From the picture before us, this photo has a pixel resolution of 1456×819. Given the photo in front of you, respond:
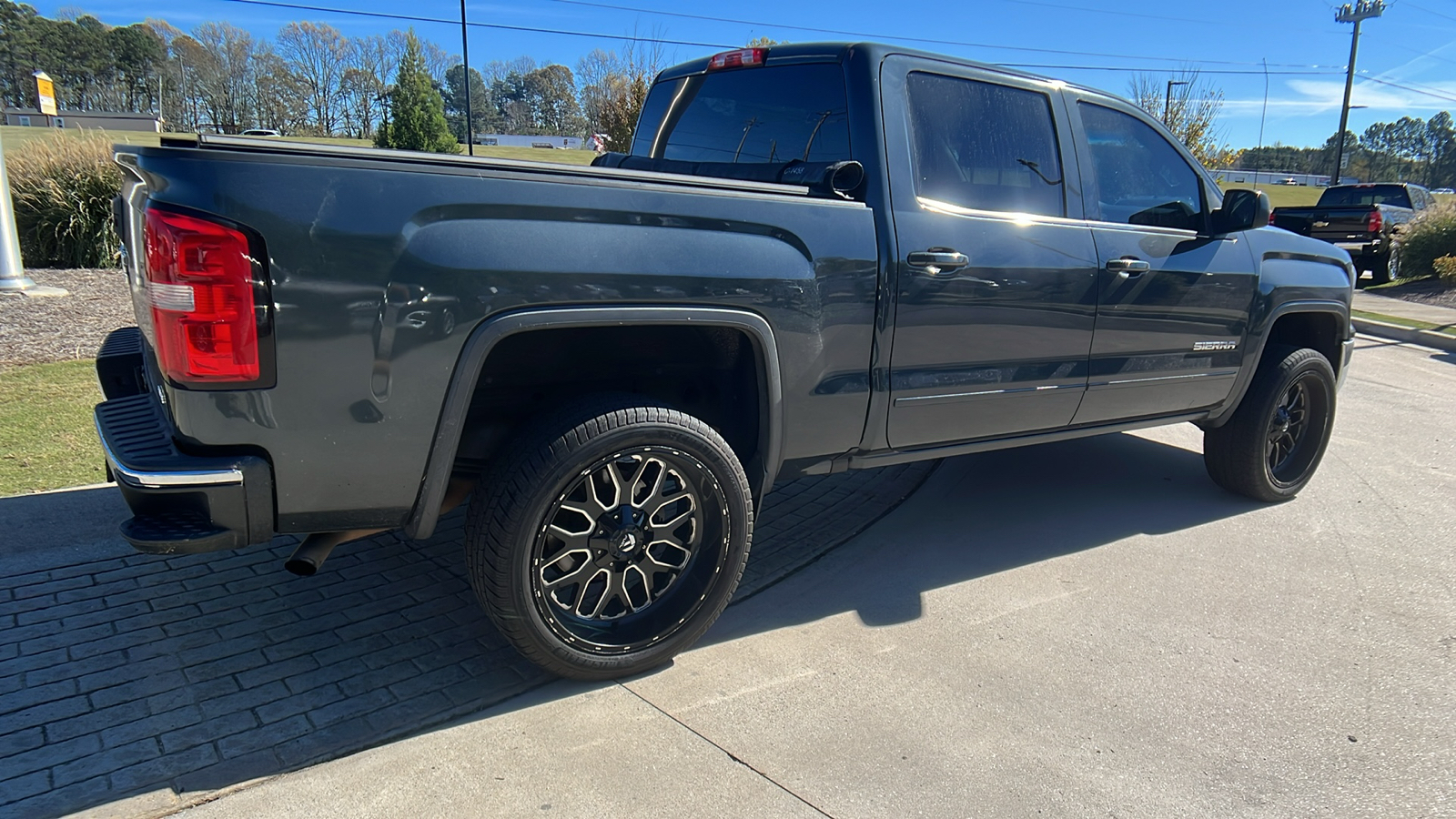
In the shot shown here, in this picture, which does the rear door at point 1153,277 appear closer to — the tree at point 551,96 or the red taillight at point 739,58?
the red taillight at point 739,58

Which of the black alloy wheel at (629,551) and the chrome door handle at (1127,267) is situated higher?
the chrome door handle at (1127,267)

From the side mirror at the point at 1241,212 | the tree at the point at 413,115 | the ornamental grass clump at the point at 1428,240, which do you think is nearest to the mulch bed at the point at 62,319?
the side mirror at the point at 1241,212

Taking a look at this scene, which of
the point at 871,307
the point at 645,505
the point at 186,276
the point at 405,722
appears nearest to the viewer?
the point at 186,276

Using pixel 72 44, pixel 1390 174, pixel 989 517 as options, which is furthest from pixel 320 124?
pixel 1390 174

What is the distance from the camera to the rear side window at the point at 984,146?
365 cm

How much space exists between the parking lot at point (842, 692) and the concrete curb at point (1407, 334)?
8.62 metres

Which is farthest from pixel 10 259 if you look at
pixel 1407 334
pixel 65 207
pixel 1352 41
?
pixel 1352 41

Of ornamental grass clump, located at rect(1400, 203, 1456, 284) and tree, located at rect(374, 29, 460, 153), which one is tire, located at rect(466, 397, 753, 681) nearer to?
ornamental grass clump, located at rect(1400, 203, 1456, 284)

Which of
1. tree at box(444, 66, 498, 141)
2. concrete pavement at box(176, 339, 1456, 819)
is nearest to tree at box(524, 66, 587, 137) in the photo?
tree at box(444, 66, 498, 141)

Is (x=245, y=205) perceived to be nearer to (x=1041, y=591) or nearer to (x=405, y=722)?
(x=405, y=722)

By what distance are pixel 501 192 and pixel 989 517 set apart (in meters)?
3.25

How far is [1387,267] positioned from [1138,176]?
1710 centimetres

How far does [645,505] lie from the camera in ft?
9.96

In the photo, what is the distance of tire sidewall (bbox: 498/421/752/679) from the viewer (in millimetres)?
2779
